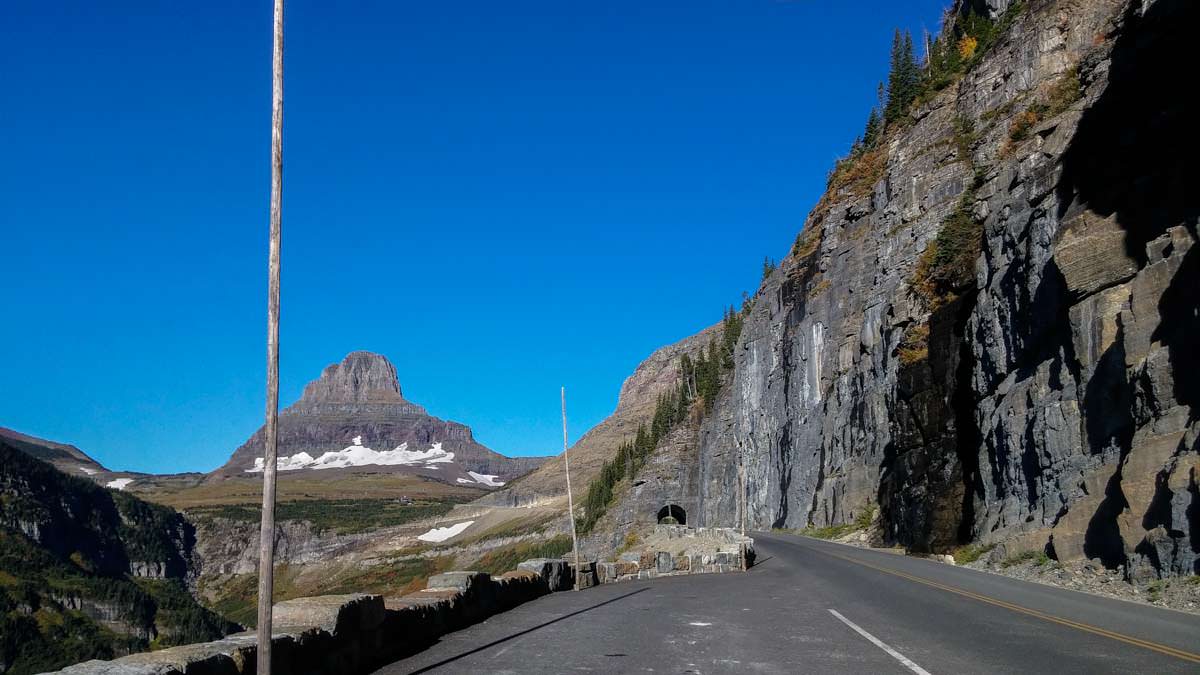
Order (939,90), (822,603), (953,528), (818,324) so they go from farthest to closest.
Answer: (818,324) → (939,90) → (953,528) → (822,603)

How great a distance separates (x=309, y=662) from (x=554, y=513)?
540ft

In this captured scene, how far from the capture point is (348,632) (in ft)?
31.3

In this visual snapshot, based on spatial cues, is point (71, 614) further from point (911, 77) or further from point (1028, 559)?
point (1028, 559)

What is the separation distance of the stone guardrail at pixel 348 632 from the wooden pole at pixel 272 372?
410 millimetres

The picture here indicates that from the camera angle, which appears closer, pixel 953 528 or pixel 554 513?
pixel 953 528

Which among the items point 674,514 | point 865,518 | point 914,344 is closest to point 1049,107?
point 914,344

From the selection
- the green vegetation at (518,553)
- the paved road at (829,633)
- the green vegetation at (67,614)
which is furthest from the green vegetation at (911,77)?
the green vegetation at (67,614)

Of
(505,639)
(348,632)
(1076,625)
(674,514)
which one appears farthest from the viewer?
(674,514)

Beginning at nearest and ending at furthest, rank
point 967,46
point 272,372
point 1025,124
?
point 272,372, point 1025,124, point 967,46

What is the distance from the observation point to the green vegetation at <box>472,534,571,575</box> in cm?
12494

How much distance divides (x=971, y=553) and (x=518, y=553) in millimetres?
123756

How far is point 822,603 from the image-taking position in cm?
1645

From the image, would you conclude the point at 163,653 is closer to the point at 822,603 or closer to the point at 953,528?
the point at 822,603

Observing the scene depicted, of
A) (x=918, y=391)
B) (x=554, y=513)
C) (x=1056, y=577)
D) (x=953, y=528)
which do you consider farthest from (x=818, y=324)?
(x=554, y=513)
